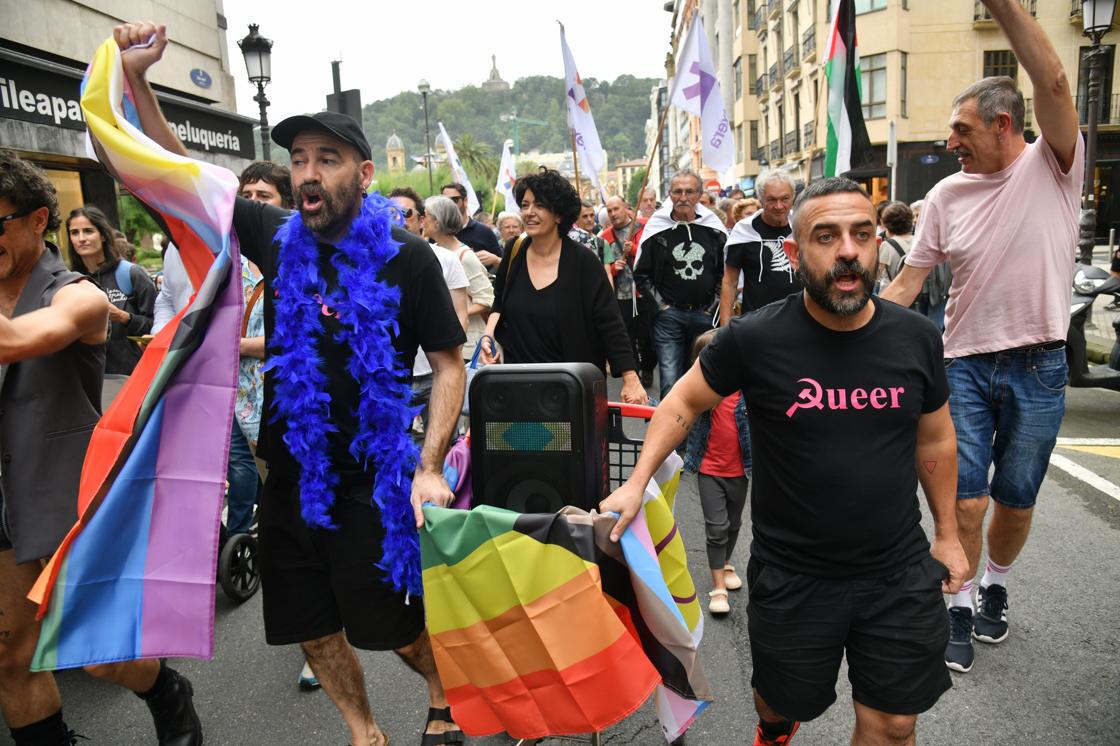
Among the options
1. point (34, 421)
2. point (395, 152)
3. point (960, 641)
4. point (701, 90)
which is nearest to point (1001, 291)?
point (960, 641)

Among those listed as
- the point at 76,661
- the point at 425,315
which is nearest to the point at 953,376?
the point at 425,315

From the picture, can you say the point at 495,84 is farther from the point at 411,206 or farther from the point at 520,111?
the point at 411,206

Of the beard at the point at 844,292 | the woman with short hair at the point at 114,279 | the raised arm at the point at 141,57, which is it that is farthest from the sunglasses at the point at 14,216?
the woman with short hair at the point at 114,279

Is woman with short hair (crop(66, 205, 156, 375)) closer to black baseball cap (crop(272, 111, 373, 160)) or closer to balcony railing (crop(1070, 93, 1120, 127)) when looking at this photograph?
black baseball cap (crop(272, 111, 373, 160))

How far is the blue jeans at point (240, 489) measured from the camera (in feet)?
15.9

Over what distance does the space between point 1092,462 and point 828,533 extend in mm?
5302

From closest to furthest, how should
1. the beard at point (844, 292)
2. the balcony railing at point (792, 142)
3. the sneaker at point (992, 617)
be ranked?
the beard at point (844, 292), the sneaker at point (992, 617), the balcony railing at point (792, 142)

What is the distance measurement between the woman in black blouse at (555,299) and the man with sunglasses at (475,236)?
4837mm

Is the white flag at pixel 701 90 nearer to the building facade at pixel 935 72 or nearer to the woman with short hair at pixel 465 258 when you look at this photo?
the woman with short hair at pixel 465 258

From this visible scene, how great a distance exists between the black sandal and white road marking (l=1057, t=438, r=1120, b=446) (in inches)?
240

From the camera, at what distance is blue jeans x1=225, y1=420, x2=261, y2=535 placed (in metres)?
4.86

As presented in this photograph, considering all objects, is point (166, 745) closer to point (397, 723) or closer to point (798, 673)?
point (397, 723)

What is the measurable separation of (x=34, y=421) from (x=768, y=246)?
419 cm

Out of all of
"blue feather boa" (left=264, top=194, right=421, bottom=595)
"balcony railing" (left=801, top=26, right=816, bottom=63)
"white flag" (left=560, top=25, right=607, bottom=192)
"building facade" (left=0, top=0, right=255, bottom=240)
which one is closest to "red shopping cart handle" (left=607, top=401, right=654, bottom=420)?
"blue feather boa" (left=264, top=194, right=421, bottom=595)
